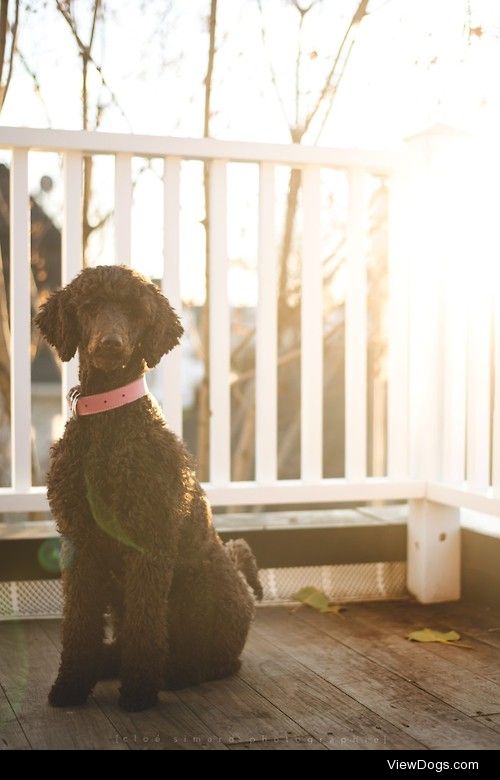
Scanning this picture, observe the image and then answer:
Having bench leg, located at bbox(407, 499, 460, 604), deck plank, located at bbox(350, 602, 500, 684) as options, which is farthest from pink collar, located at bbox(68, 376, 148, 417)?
bench leg, located at bbox(407, 499, 460, 604)

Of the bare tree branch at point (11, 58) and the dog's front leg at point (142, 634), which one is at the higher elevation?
the bare tree branch at point (11, 58)

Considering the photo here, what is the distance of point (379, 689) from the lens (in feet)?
6.51

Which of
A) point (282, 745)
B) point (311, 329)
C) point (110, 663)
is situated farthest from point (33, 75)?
point (282, 745)

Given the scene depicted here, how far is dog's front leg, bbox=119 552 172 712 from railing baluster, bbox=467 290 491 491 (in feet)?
3.74

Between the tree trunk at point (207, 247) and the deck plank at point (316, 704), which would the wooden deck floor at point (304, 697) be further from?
the tree trunk at point (207, 247)

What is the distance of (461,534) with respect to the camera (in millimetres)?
2809

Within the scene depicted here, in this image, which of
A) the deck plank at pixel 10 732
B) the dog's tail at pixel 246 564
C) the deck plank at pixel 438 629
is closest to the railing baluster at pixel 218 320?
the dog's tail at pixel 246 564

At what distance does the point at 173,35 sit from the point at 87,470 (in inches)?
86.5

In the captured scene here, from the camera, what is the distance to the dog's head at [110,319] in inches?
70.7

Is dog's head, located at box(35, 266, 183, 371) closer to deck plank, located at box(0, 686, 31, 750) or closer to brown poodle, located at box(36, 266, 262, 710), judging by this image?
brown poodle, located at box(36, 266, 262, 710)

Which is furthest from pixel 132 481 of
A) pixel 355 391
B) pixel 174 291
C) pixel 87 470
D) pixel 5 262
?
pixel 5 262

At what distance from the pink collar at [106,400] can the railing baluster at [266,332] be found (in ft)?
2.71

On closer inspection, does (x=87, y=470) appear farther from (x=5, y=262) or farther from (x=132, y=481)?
(x=5, y=262)

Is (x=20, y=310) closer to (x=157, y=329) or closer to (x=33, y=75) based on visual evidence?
(x=157, y=329)
